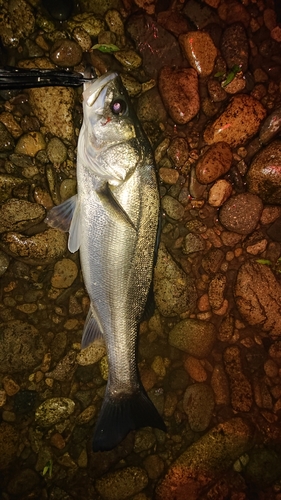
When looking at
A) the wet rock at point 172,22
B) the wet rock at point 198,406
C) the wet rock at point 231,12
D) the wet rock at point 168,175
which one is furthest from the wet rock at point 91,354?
the wet rock at point 231,12

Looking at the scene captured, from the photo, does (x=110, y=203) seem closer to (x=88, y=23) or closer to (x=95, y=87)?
(x=95, y=87)

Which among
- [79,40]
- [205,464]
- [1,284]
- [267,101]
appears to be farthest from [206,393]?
[79,40]

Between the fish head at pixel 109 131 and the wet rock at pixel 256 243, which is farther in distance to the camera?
the wet rock at pixel 256 243

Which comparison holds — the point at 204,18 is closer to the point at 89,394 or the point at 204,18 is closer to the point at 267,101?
the point at 267,101

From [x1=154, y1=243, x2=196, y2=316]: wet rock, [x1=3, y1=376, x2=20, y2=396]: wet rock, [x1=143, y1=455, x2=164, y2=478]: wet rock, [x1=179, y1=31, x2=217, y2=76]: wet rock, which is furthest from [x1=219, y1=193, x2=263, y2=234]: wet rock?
[x1=3, y1=376, x2=20, y2=396]: wet rock

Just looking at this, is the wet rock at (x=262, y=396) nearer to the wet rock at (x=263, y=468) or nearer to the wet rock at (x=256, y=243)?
the wet rock at (x=263, y=468)

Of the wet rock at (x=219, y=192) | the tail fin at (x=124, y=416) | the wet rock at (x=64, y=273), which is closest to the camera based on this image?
the tail fin at (x=124, y=416)

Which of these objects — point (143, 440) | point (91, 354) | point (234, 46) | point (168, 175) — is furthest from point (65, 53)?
point (143, 440)
